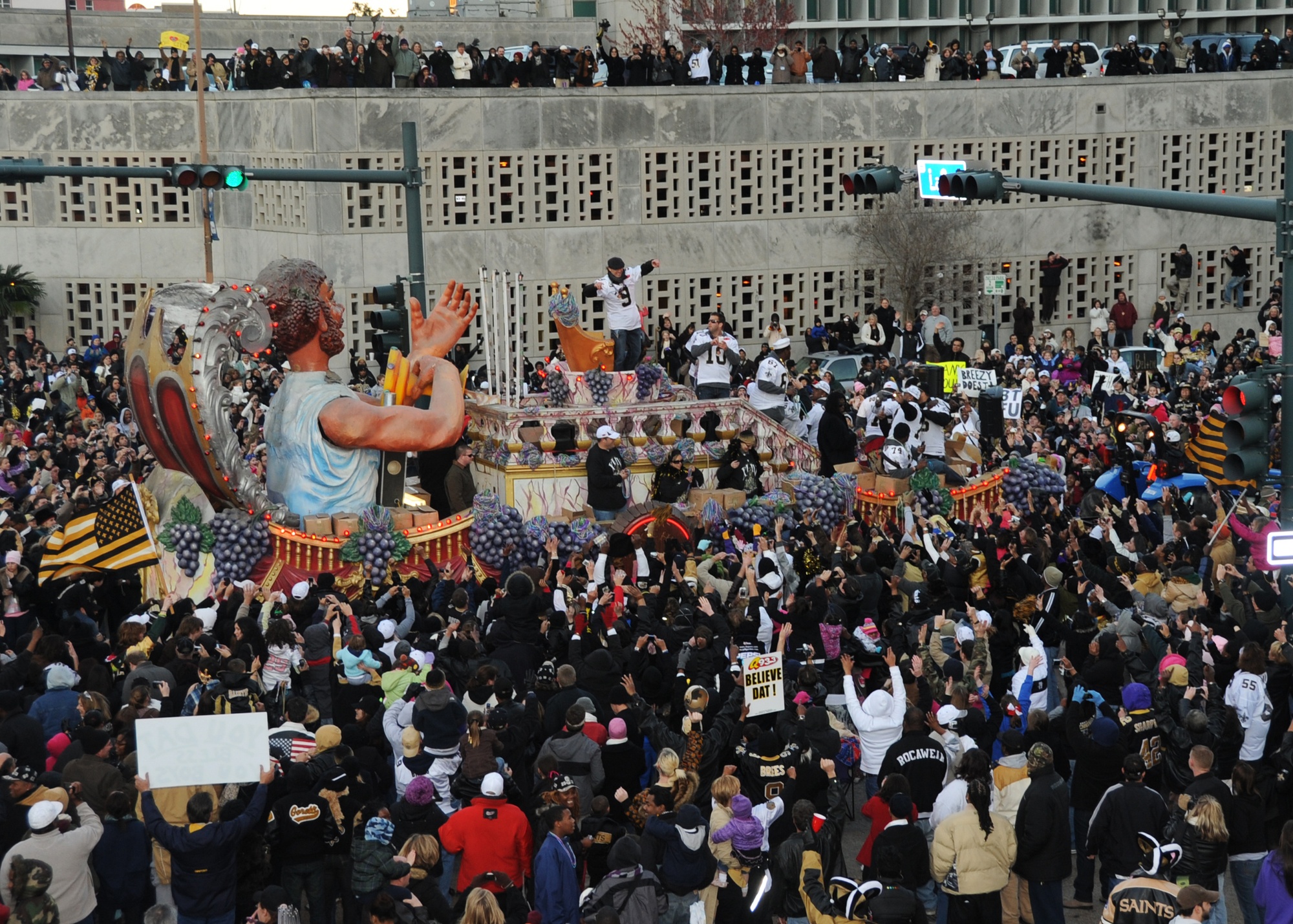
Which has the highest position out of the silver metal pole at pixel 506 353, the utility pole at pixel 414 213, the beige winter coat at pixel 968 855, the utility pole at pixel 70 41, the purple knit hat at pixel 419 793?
the utility pole at pixel 70 41

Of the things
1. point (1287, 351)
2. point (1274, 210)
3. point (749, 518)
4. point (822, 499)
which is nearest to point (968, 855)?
point (1287, 351)

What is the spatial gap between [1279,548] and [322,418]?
384 inches

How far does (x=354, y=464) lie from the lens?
60.6ft

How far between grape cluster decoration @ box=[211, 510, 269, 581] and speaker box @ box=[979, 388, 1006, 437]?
10138mm

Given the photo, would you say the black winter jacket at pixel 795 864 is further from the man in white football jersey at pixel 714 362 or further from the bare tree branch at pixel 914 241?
the bare tree branch at pixel 914 241

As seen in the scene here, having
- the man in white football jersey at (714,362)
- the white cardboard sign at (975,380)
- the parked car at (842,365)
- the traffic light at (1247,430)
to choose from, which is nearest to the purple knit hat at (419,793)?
the traffic light at (1247,430)

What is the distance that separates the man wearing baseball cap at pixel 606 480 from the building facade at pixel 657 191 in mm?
13134

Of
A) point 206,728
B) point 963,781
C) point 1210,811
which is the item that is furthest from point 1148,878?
point 206,728

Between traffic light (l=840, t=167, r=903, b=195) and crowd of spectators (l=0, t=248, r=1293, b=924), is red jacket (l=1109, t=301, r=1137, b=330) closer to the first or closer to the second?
crowd of spectators (l=0, t=248, r=1293, b=924)

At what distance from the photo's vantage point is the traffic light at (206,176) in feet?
58.7

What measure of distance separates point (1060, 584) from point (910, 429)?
5.83m

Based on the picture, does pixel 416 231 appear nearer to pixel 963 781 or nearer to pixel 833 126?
pixel 963 781

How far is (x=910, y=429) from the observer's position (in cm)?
2084

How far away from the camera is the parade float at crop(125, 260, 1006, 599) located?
17609 millimetres
